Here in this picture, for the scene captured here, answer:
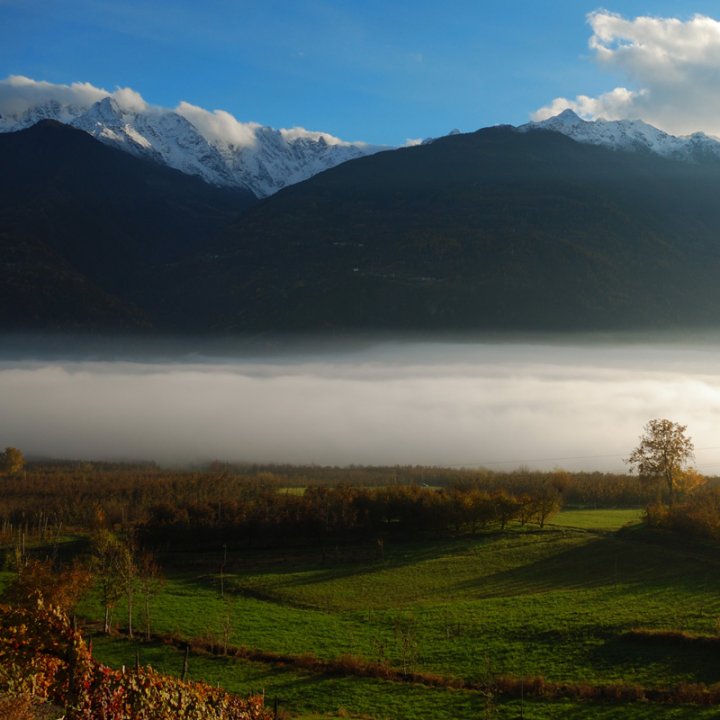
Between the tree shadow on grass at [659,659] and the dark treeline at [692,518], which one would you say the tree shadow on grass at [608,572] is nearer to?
the dark treeline at [692,518]

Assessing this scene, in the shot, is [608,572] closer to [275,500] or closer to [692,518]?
[692,518]

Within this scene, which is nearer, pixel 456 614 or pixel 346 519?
pixel 456 614

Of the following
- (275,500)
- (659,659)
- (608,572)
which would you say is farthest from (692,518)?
(275,500)

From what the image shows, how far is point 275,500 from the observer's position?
123438 millimetres

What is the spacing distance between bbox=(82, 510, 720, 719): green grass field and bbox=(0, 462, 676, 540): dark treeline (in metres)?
5.92

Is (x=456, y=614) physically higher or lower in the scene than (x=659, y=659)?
lower

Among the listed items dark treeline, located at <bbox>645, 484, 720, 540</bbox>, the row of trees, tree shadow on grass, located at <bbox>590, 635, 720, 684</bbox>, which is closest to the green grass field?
tree shadow on grass, located at <bbox>590, 635, 720, 684</bbox>

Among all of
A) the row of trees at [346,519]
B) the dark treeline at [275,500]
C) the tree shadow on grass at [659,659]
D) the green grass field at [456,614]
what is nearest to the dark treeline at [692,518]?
the green grass field at [456,614]

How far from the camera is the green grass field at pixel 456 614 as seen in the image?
175ft

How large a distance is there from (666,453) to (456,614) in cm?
5848

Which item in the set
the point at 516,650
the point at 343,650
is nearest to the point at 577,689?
the point at 516,650

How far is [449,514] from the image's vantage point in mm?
111688

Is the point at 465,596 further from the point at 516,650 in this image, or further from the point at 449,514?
the point at 449,514

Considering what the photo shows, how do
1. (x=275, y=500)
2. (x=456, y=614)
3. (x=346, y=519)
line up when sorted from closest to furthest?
1. (x=456, y=614)
2. (x=346, y=519)
3. (x=275, y=500)
